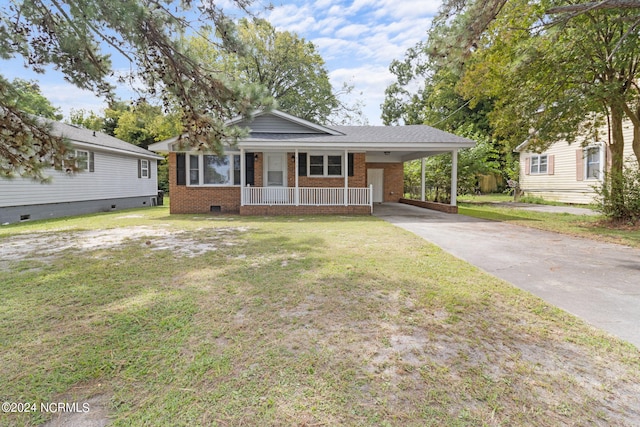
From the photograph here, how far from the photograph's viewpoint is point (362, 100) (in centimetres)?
3391

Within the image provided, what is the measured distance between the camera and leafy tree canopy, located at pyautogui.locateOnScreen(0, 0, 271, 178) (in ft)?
15.5

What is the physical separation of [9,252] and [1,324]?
4268mm

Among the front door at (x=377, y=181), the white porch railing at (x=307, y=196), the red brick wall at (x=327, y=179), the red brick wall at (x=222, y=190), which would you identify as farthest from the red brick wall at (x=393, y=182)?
the white porch railing at (x=307, y=196)

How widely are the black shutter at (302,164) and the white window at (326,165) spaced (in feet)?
0.74

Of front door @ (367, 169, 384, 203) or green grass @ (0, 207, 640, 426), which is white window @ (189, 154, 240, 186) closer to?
front door @ (367, 169, 384, 203)

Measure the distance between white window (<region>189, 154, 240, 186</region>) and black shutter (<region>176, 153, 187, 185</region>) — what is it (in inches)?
9.1

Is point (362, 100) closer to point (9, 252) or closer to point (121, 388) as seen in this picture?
point (9, 252)

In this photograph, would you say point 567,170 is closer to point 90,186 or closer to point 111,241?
point 111,241

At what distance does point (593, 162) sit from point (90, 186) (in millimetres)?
23950

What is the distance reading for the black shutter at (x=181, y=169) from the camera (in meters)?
13.6

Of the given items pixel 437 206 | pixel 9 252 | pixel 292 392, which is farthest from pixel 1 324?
pixel 437 206

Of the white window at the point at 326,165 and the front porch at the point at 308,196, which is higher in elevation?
the white window at the point at 326,165

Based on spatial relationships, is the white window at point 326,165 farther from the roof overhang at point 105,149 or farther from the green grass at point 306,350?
the green grass at point 306,350

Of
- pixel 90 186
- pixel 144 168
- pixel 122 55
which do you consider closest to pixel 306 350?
pixel 122 55
